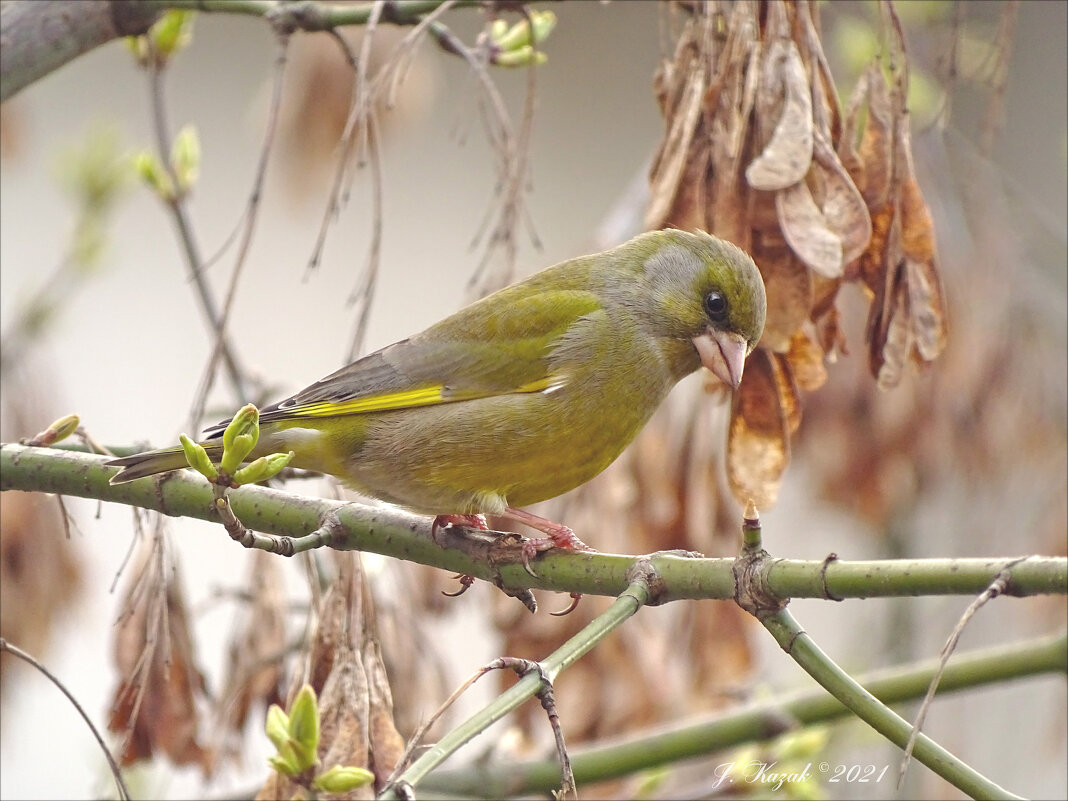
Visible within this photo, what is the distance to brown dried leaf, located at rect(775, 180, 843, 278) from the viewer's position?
247cm

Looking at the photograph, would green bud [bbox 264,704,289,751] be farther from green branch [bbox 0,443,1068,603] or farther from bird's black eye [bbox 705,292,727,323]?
bird's black eye [bbox 705,292,727,323]

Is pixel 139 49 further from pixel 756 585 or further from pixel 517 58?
pixel 756 585

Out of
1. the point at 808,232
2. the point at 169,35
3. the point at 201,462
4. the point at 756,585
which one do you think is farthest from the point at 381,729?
the point at 169,35

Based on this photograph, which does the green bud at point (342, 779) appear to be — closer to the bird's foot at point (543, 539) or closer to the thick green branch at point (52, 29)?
the bird's foot at point (543, 539)

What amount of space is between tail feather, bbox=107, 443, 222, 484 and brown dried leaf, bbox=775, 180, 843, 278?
4.11 ft

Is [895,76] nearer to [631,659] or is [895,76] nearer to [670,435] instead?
[670,435]

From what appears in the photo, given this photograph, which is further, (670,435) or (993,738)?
(993,738)

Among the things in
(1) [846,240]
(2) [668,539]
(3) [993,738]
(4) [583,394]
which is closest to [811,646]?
(1) [846,240]

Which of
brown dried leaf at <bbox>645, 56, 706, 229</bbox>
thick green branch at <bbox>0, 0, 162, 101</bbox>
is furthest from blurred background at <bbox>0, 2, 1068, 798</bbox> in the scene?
thick green branch at <bbox>0, 0, 162, 101</bbox>

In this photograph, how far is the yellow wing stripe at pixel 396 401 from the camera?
3047 mm

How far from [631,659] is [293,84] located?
104 inches

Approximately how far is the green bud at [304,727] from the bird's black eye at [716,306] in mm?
1371

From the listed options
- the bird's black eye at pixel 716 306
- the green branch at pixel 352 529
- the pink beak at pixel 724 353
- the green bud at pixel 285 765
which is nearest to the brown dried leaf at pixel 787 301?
the pink beak at pixel 724 353

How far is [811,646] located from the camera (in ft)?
6.08
